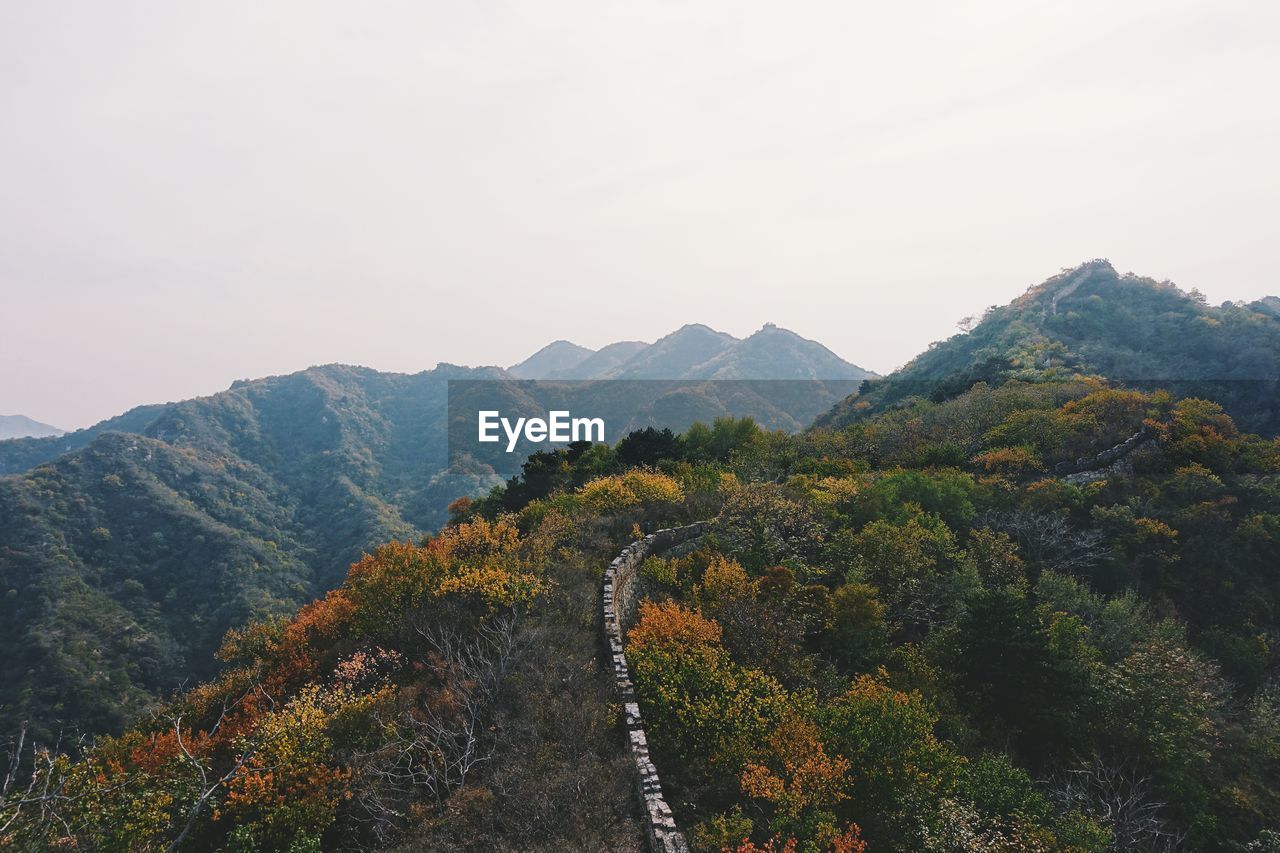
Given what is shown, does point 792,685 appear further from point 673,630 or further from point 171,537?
point 171,537

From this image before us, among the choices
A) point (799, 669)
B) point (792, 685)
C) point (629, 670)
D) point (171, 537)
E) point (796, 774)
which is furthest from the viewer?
point (171, 537)

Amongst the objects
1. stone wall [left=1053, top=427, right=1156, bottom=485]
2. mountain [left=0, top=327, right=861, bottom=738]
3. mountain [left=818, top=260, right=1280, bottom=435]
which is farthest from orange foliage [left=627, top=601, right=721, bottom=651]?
mountain [left=0, top=327, right=861, bottom=738]

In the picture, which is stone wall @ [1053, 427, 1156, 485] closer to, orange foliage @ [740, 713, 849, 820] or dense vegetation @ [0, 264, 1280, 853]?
dense vegetation @ [0, 264, 1280, 853]

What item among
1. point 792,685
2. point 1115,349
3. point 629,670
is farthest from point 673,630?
point 1115,349

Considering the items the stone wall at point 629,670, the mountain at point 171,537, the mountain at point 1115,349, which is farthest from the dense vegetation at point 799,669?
the mountain at point 171,537

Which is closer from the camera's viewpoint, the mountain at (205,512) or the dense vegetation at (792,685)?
the dense vegetation at (792,685)

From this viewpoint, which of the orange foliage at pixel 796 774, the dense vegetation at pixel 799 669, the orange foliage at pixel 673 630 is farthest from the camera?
the orange foliage at pixel 673 630

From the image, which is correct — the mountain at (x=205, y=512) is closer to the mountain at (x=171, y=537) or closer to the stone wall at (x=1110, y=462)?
the mountain at (x=171, y=537)
